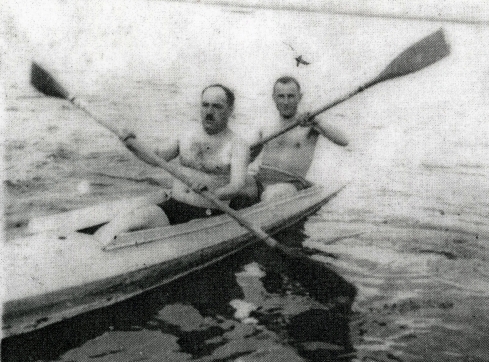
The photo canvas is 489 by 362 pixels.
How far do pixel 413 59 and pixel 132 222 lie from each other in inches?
84.9

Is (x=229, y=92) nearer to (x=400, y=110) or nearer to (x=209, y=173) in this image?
(x=209, y=173)

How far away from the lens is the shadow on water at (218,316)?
2.14m

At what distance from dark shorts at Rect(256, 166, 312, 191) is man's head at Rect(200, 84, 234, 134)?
0.91 m

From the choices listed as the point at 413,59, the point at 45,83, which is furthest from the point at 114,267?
the point at 413,59

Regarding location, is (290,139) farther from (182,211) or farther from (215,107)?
(182,211)

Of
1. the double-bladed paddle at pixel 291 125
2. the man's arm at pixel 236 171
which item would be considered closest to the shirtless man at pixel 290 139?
the double-bladed paddle at pixel 291 125

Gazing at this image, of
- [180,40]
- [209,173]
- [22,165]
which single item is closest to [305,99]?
[180,40]

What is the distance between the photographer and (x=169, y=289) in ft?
8.58

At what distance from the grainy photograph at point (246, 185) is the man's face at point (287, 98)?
1cm

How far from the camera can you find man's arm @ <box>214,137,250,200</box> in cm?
276

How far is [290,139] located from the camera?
3.66 metres

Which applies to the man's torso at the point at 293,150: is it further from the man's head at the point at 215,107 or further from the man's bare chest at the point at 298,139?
the man's head at the point at 215,107

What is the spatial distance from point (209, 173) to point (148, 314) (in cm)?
81

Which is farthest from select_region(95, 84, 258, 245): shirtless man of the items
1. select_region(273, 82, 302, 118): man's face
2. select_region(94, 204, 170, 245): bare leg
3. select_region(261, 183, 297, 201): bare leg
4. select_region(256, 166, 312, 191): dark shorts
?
select_region(256, 166, 312, 191): dark shorts
